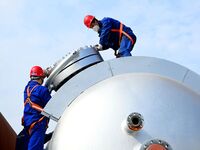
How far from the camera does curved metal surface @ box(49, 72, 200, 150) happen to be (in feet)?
9.82

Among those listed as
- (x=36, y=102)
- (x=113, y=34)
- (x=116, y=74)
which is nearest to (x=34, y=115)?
(x=36, y=102)

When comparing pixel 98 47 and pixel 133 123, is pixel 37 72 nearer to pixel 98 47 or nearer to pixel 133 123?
pixel 98 47

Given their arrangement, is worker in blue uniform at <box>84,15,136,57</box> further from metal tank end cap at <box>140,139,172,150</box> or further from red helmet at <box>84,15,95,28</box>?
metal tank end cap at <box>140,139,172,150</box>

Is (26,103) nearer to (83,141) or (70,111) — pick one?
(70,111)

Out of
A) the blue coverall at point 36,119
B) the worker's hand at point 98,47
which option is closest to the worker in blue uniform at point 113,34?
the worker's hand at point 98,47

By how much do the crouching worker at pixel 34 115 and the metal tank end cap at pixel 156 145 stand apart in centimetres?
101

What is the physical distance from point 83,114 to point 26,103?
3.06 feet

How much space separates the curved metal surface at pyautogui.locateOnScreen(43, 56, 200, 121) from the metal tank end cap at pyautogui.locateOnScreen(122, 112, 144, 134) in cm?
43

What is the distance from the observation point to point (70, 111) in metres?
3.25

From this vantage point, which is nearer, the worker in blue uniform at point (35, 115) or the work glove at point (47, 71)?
the worker in blue uniform at point (35, 115)

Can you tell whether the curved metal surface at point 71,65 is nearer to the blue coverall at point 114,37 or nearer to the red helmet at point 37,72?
the red helmet at point 37,72

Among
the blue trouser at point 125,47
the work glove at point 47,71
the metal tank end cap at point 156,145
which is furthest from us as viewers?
the blue trouser at point 125,47

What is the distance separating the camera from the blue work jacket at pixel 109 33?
15.5 ft

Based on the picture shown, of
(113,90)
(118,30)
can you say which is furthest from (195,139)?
(118,30)
